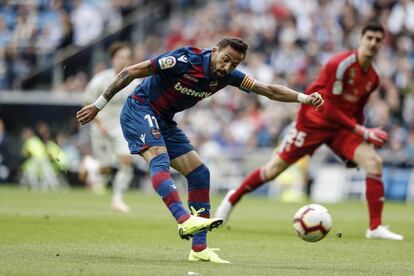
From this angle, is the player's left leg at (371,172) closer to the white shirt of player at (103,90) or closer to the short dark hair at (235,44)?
the short dark hair at (235,44)

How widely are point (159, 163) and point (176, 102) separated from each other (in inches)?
32.0

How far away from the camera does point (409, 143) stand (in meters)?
25.4

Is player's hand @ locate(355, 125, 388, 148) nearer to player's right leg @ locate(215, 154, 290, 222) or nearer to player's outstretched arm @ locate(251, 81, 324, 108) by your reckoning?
player's right leg @ locate(215, 154, 290, 222)

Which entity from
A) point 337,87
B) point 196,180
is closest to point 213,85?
point 196,180

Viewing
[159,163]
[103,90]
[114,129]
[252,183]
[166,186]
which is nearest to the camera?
[166,186]

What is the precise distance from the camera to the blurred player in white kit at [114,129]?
668 inches

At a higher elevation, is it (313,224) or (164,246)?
(313,224)

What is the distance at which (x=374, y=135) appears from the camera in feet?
43.8

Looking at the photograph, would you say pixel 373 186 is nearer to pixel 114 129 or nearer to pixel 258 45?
pixel 114 129

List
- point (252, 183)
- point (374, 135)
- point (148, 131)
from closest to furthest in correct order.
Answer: point (148, 131)
point (374, 135)
point (252, 183)

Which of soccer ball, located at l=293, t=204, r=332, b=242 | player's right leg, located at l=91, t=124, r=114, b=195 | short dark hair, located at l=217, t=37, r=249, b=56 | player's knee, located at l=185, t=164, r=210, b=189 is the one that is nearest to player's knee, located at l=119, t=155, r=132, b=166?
player's right leg, located at l=91, t=124, r=114, b=195

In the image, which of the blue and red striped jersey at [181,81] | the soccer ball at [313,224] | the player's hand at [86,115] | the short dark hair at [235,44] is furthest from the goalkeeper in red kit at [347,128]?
the player's hand at [86,115]

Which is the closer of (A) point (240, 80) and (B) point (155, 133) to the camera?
(B) point (155, 133)

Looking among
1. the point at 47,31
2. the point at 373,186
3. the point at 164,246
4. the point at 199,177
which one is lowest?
the point at 164,246
